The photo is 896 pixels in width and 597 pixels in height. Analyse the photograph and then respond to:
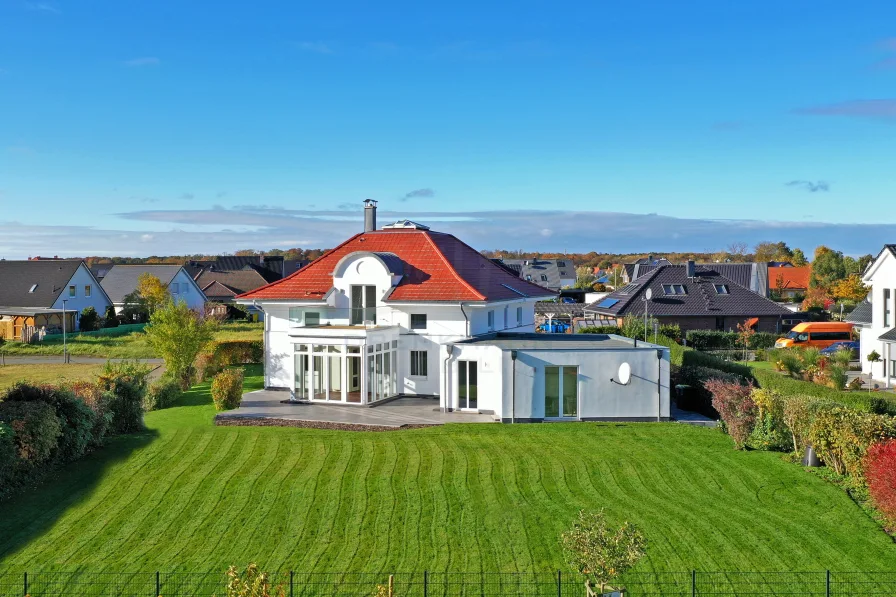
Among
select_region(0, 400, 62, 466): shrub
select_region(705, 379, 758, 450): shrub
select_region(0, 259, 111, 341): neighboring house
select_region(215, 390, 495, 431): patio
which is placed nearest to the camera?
select_region(0, 400, 62, 466): shrub

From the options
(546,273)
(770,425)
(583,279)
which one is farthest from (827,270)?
(770,425)

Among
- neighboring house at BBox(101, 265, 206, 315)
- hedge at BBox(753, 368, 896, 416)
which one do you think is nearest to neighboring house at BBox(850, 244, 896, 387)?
hedge at BBox(753, 368, 896, 416)

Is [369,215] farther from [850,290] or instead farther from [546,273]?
[546,273]

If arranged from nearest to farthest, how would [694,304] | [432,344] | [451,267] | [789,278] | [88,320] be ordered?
1. [432,344]
2. [451,267]
3. [694,304]
4. [88,320]
5. [789,278]

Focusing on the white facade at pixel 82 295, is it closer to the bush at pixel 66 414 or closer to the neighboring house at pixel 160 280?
the neighboring house at pixel 160 280

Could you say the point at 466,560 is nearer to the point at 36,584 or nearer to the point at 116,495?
the point at 36,584

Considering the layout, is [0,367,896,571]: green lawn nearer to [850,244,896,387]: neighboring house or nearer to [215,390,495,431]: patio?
[215,390,495,431]: patio

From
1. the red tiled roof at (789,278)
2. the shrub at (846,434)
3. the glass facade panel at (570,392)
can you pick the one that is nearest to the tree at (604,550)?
the shrub at (846,434)
